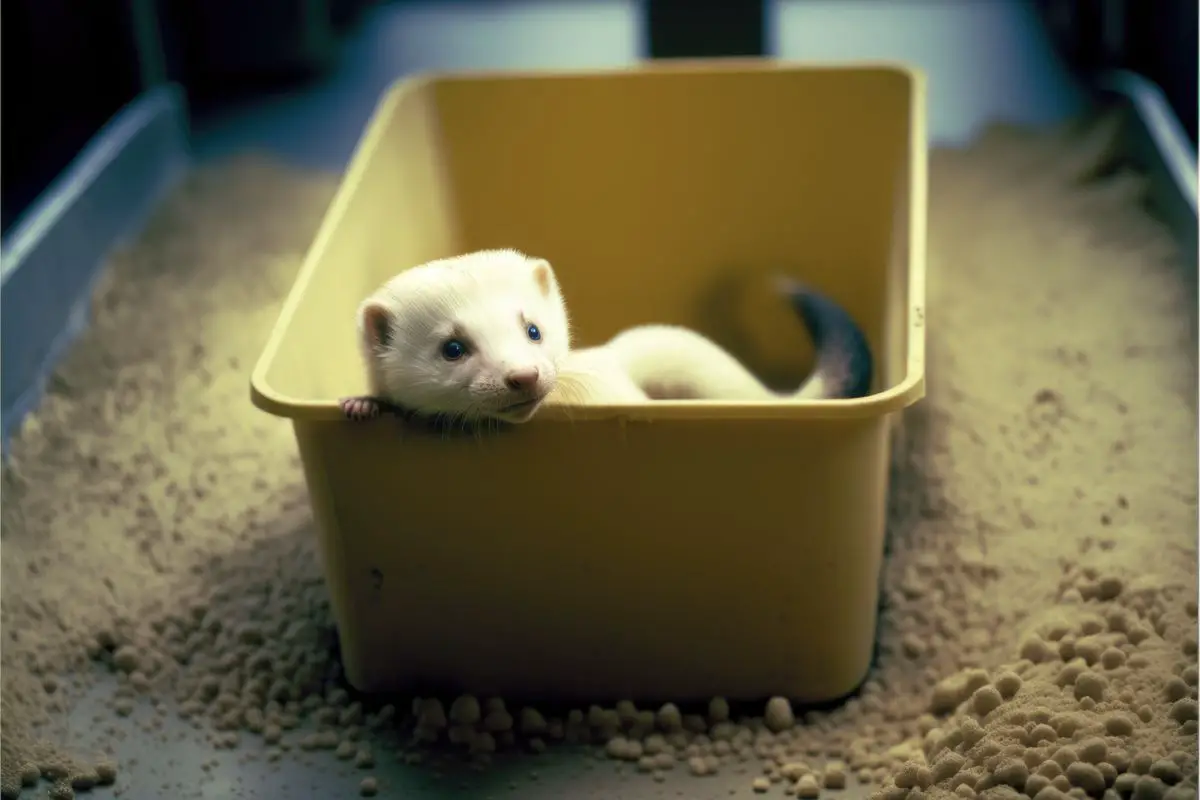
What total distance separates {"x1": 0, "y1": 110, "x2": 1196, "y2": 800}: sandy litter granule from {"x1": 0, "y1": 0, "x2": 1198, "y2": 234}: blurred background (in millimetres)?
403

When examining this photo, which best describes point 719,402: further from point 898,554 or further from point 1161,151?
point 1161,151

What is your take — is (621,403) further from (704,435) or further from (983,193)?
(983,193)

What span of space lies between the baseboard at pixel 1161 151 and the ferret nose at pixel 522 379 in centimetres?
131

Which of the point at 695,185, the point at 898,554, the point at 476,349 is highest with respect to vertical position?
the point at 476,349

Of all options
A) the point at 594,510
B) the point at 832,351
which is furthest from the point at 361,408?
the point at 832,351

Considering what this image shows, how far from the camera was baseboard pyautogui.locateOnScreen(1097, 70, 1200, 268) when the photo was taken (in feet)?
7.61

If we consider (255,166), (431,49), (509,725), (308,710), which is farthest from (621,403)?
(431,49)

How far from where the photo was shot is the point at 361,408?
1484mm

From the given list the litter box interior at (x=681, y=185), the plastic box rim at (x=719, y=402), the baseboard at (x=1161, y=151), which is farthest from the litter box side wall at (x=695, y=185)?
the baseboard at (x=1161, y=151)

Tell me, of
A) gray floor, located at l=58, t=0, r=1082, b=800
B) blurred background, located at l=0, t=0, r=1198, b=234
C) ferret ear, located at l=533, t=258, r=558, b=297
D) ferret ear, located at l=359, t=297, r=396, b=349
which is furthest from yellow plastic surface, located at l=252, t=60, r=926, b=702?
gray floor, located at l=58, t=0, r=1082, b=800

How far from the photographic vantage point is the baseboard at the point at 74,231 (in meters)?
2.18

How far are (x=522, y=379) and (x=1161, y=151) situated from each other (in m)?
1.58

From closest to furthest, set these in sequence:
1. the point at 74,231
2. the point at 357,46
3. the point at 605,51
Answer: the point at 74,231
the point at 605,51
the point at 357,46

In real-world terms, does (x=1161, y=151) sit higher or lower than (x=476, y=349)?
lower
